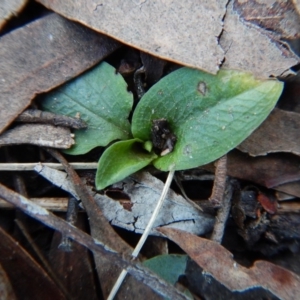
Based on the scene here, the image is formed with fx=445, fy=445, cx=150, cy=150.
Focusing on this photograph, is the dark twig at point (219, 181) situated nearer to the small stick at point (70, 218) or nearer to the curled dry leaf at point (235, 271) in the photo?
the curled dry leaf at point (235, 271)

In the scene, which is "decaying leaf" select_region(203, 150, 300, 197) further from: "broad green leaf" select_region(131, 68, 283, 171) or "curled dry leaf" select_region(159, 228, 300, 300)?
"curled dry leaf" select_region(159, 228, 300, 300)

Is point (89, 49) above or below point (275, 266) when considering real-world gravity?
above

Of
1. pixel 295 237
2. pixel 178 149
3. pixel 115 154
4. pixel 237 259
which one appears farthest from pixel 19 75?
pixel 295 237

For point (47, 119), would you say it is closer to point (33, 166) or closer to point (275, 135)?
point (33, 166)

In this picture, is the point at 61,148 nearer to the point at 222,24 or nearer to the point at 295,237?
the point at 222,24

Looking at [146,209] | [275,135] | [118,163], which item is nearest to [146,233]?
[146,209]

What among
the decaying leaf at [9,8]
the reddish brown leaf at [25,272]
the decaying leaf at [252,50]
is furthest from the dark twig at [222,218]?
the decaying leaf at [9,8]
